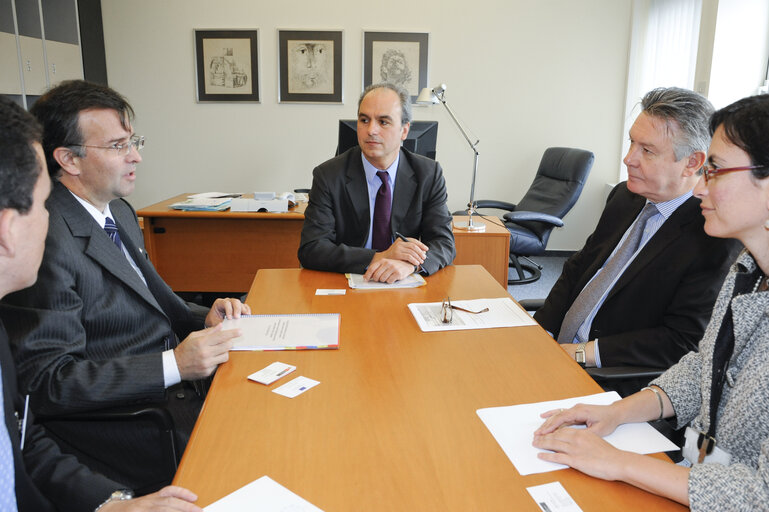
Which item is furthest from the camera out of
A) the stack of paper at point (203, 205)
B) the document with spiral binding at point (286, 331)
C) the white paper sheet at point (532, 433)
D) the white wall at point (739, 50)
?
the stack of paper at point (203, 205)

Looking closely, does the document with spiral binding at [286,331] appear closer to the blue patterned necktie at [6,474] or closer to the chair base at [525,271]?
the blue patterned necktie at [6,474]

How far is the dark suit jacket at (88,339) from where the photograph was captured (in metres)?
1.25

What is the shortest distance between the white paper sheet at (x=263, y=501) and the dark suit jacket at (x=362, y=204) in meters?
1.48

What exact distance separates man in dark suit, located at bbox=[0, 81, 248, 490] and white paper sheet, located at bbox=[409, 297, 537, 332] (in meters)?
0.55

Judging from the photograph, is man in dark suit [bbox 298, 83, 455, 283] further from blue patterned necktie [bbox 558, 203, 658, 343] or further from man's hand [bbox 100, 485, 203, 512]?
man's hand [bbox 100, 485, 203, 512]

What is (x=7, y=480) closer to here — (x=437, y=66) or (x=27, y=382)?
(x=27, y=382)

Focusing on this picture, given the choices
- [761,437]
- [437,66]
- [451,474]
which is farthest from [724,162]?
[437,66]

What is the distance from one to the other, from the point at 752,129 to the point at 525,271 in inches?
160

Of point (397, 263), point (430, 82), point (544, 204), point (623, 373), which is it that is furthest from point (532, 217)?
point (623, 373)

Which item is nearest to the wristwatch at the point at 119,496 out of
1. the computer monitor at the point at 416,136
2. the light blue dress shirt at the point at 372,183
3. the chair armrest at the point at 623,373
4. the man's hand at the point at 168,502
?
the man's hand at the point at 168,502

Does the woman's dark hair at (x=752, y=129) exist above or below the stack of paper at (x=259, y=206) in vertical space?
above

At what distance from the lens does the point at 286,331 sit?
154cm

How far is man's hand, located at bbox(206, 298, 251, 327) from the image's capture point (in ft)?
5.42

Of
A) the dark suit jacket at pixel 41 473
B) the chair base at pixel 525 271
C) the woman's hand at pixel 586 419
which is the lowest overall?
the chair base at pixel 525 271
